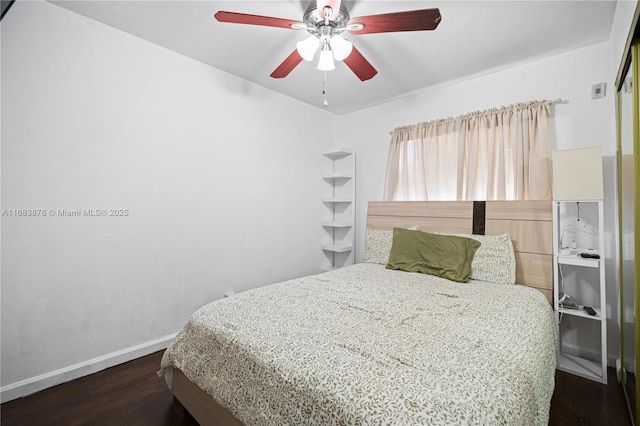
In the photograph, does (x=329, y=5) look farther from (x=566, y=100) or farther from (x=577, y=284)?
(x=577, y=284)

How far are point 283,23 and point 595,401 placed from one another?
9.90 feet

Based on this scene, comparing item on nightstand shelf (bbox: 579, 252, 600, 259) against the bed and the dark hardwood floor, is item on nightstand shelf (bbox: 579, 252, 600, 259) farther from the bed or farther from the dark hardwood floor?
the dark hardwood floor

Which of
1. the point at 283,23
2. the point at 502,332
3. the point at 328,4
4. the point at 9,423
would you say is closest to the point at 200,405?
the point at 9,423

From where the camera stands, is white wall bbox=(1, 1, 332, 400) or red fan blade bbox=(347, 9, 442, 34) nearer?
red fan blade bbox=(347, 9, 442, 34)

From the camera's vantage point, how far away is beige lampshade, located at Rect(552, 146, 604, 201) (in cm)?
201

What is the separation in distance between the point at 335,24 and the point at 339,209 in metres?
2.52

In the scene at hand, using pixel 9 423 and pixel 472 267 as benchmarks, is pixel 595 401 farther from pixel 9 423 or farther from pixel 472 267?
pixel 9 423

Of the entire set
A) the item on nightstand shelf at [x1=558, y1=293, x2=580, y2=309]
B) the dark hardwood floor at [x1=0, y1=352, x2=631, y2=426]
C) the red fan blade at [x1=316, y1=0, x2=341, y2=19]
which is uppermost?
the red fan blade at [x1=316, y1=0, x2=341, y2=19]

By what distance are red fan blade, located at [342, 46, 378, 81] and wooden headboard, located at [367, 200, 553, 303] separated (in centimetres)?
156

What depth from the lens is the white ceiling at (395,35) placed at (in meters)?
1.94

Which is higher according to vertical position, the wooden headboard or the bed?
the wooden headboard

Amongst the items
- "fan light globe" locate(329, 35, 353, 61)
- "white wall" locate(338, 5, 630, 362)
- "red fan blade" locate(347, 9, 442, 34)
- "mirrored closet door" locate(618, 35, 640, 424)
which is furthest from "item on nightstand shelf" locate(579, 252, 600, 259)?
"fan light globe" locate(329, 35, 353, 61)

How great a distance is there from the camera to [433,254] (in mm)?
2578

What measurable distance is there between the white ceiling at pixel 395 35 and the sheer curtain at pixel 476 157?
1.61 feet
